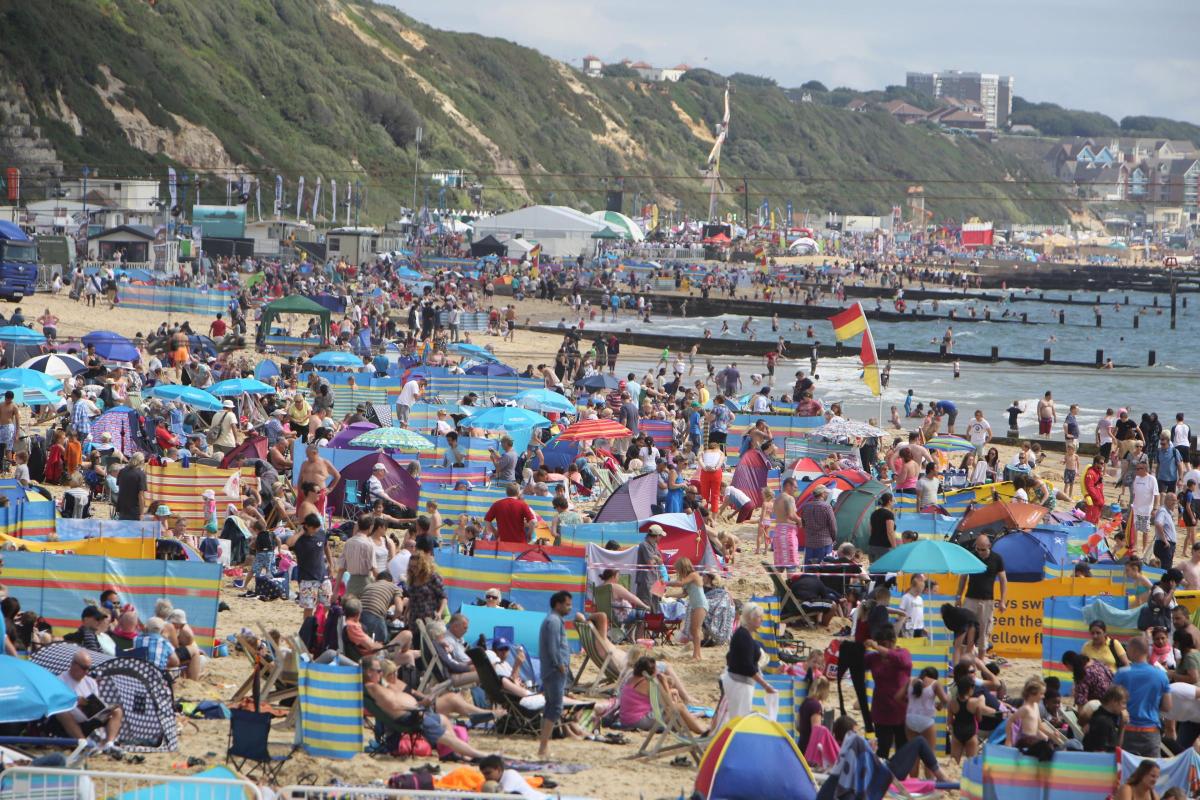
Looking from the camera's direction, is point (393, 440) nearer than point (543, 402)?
Yes

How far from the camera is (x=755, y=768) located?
711 centimetres

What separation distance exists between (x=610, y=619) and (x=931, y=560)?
92.6 inches

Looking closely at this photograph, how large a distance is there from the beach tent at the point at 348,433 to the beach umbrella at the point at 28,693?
8929mm

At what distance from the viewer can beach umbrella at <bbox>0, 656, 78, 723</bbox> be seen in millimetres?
7332

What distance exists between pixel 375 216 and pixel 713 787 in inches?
3137

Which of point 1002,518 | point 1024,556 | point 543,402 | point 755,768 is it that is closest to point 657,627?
point 1024,556

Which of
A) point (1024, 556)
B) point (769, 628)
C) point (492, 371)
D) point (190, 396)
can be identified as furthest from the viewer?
point (492, 371)

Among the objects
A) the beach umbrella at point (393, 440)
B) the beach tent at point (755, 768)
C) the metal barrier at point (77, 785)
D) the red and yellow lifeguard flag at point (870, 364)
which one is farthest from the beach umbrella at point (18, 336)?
the beach tent at point (755, 768)

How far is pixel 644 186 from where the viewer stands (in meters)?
127

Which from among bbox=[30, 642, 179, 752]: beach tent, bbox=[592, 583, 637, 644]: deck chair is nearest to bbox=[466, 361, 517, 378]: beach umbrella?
bbox=[592, 583, 637, 644]: deck chair

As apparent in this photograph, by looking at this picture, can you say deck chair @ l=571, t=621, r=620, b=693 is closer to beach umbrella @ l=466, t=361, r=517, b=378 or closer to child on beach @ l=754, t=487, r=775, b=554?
child on beach @ l=754, t=487, r=775, b=554

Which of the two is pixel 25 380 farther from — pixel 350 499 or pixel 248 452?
pixel 350 499

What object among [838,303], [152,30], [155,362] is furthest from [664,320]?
[152,30]

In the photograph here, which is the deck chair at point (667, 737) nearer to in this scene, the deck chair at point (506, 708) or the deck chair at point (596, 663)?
the deck chair at point (506, 708)
